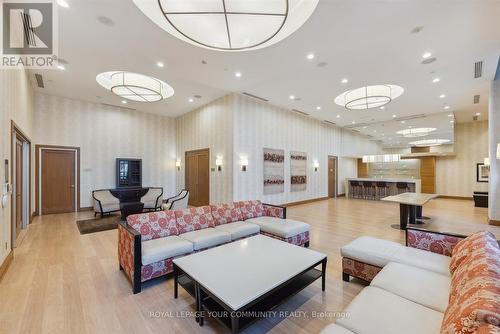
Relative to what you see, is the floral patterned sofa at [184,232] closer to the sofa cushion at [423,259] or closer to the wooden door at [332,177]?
the sofa cushion at [423,259]

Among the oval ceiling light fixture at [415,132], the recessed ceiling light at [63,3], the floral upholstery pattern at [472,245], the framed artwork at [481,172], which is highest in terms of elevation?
the recessed ceiling light at [63,3]

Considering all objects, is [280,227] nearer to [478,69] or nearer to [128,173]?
[478,69]

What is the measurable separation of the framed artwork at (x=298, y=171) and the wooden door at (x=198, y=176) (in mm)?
3284

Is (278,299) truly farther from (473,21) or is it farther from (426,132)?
(426,132)

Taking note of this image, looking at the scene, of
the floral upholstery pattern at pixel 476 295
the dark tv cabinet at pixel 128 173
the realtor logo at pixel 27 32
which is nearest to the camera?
the floral upholstery pattern at pixel 476 295

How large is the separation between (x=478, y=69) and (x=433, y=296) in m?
5.76

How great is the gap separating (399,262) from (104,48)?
576 cm

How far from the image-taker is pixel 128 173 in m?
8.04

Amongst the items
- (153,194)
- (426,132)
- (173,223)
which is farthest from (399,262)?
(426,132)

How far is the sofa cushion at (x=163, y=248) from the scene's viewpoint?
2.58 m

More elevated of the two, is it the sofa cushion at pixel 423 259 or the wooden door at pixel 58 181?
the wooden door at pixel 58 181

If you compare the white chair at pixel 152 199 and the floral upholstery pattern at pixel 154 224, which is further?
the white chair at pixel 152 199

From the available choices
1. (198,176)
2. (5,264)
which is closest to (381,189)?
(198,176)

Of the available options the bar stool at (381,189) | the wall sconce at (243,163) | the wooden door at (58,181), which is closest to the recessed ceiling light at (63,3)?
the wall sconce at (243,163)
